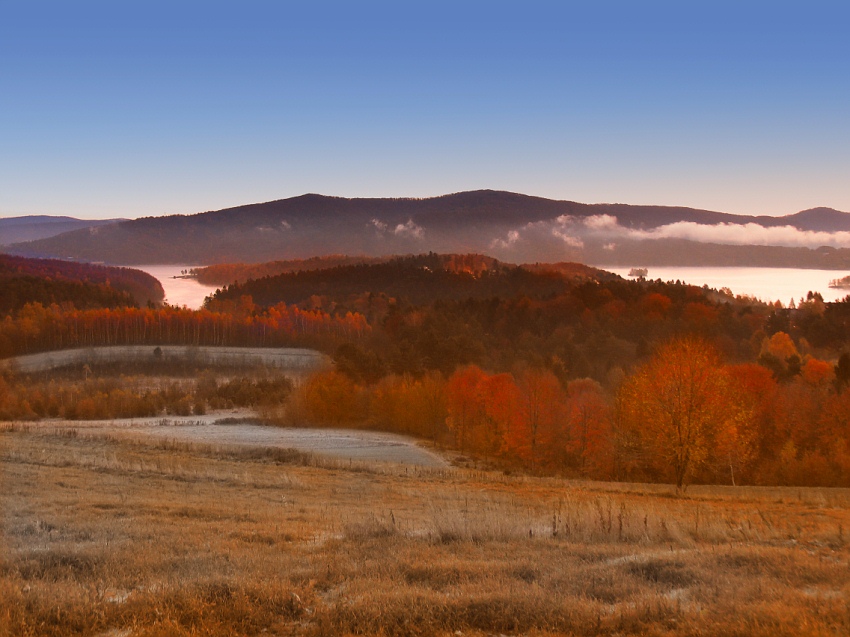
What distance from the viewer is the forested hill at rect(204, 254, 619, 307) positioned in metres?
171

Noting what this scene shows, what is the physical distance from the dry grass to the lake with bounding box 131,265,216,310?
5628 inches

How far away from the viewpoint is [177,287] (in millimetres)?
163250

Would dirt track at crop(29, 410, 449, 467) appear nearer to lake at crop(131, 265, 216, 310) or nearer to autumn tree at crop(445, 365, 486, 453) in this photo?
autumn tree at crop(445, 365, 486, 453)

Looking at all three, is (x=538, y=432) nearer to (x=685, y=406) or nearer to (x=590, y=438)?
(x=590, y=438)

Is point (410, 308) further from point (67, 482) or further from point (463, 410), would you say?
point (67, 482)

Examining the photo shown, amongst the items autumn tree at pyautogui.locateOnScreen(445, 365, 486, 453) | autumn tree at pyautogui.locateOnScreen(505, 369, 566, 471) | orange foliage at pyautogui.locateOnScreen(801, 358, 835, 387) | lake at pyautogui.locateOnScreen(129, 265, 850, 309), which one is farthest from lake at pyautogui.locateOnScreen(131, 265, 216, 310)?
orange foliage at pyautogui.locateOnScreen(801, 358, 835, 387)

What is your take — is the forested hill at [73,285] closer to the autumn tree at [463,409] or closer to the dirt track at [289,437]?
the dirt track at [289,437]

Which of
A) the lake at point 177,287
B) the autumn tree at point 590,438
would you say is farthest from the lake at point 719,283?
the autumn tree at point 590,438

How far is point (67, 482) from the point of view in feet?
75.2

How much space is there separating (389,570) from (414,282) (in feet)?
573

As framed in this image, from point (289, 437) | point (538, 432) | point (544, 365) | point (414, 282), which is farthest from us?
point (414, 282)

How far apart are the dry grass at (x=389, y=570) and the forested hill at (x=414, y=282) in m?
142

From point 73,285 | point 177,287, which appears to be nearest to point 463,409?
point 73,285

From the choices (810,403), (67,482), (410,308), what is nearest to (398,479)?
(67,482)
